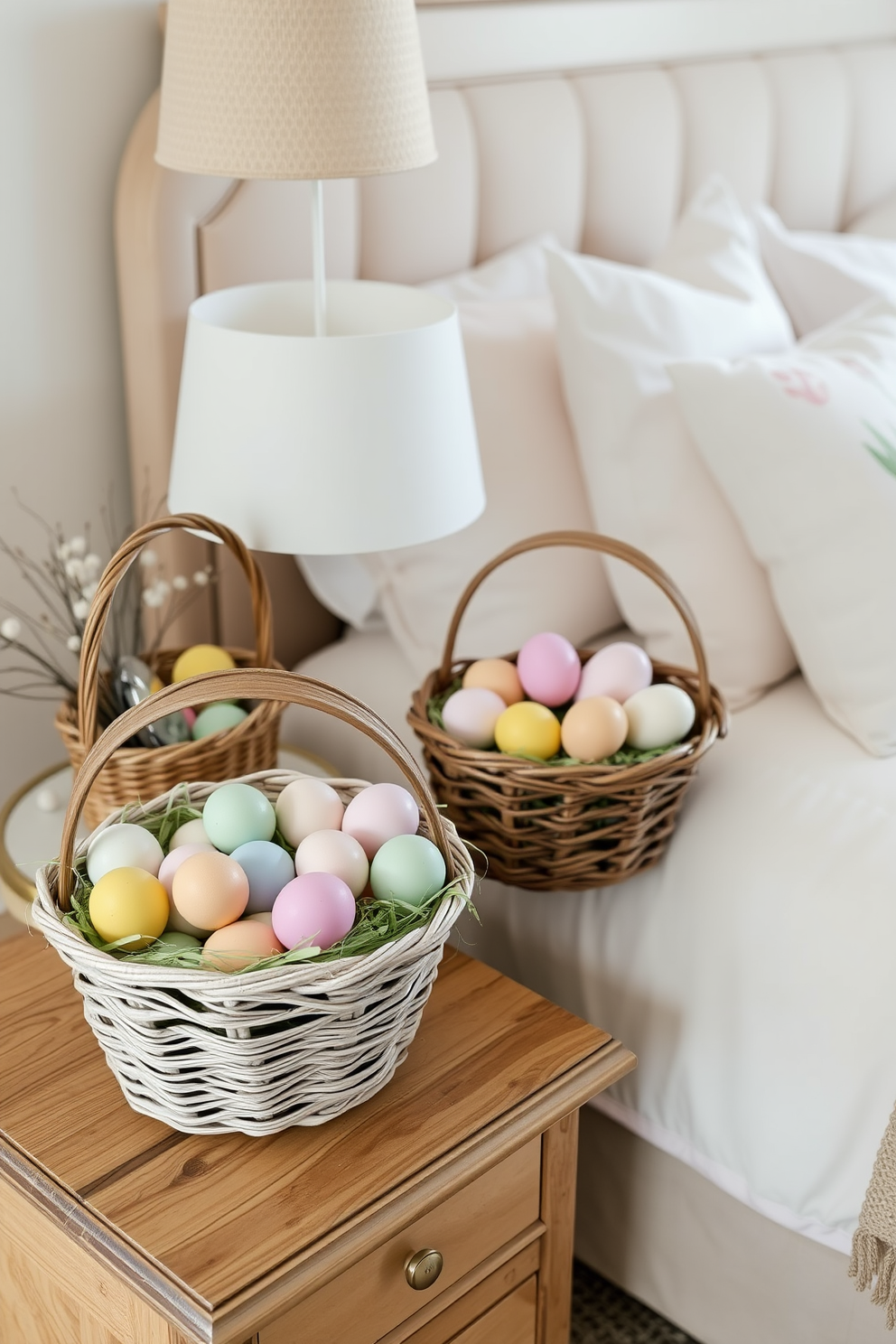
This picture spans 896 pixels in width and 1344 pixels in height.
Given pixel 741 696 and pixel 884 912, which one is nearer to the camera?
pixel 884 912

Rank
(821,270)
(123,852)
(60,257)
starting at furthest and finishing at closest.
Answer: (821,270)
(60,257)
(123,852)

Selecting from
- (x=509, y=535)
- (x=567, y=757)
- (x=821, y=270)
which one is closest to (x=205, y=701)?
(x=567, y=757)

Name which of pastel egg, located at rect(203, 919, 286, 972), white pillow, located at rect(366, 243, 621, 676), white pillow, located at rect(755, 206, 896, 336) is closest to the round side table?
white pillow, located at rect(366, 243, 621, 676)

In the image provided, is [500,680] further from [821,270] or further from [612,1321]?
[821,270]

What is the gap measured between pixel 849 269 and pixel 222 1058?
1480mm

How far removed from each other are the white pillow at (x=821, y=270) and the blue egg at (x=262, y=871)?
1314 millimetres

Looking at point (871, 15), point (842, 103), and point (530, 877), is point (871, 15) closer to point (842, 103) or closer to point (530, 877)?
point (842, 103)

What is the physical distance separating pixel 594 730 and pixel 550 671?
0.31 ft

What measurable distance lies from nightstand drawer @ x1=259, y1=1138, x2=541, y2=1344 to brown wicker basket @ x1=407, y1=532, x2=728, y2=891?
0.79 ft

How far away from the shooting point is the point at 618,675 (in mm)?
1205

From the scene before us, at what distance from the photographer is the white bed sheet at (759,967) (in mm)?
1133

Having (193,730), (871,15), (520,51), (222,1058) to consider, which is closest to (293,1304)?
(222,1058)

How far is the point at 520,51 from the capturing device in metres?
1.67

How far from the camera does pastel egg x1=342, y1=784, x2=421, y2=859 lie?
96cm
